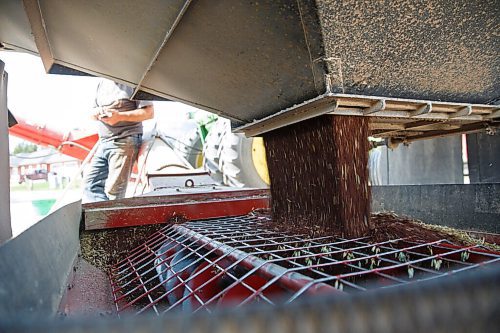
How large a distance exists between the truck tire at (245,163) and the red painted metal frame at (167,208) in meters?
1.79

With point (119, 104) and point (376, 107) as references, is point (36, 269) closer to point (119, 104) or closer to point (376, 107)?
point (376, 107)

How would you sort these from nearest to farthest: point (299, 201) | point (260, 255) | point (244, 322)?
point (244, 322) < point (260, 255) < point (299, 201)

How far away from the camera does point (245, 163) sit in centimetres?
438

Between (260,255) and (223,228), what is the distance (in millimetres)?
568

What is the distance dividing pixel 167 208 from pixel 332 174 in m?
0.95

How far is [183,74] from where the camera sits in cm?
184

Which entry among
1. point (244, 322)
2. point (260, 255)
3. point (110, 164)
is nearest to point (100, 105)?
point (110, 164)

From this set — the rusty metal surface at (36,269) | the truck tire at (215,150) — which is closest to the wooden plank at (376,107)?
the rusty metal surface at (36,269)

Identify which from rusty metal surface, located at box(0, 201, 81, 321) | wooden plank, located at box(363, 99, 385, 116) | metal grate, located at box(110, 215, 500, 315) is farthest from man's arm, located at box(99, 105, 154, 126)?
wooden plank, located at box(363, 99, 385, 116)

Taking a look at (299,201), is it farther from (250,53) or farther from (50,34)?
(50,34)

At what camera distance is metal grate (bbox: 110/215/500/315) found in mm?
1007

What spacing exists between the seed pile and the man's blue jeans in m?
2.92

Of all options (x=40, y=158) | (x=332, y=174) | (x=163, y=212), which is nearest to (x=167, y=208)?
(x=163, y=212)

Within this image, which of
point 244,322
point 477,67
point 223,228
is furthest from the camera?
point 223,228
